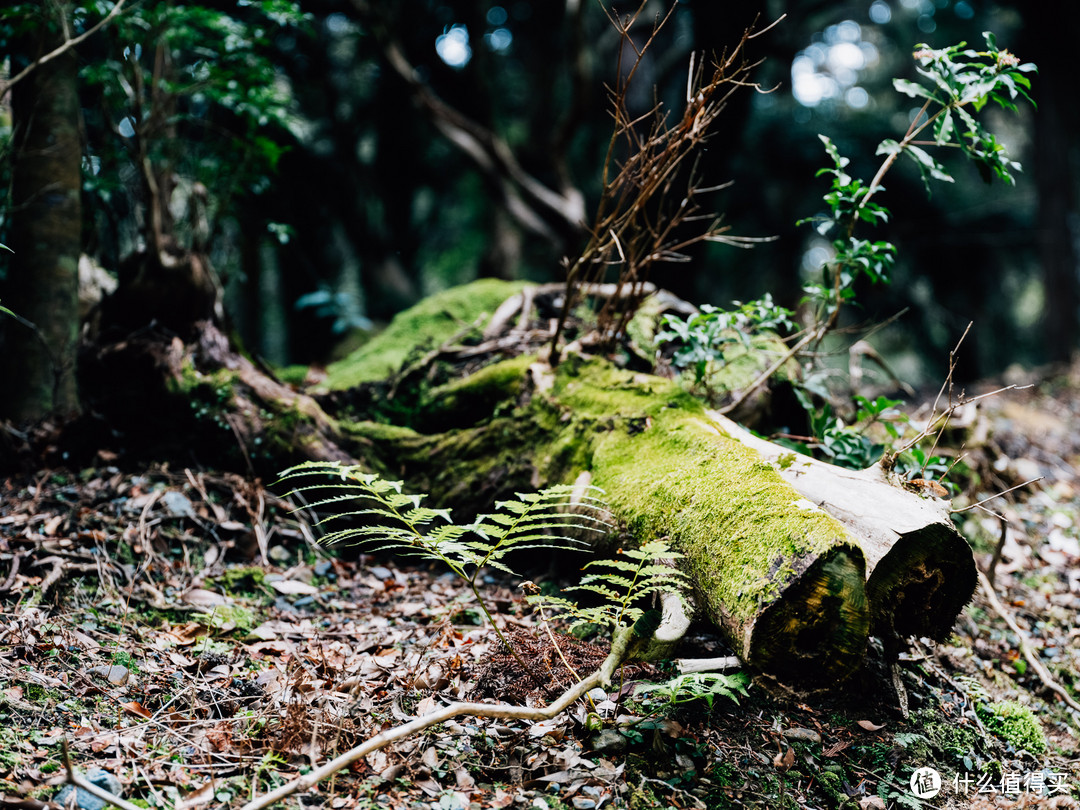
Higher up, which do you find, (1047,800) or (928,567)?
(928,567)

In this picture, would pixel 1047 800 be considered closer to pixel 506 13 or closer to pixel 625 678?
pixel 625 678

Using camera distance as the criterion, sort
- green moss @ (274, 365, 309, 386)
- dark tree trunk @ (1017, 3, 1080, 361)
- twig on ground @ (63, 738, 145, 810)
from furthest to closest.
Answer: dark tree trunk @ (1017, 3, 1080, 361) < green moss @ (274, 365, 309, 386) < twig on ground @ (63, 738, 145, 810)

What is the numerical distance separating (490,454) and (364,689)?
5.34 ft

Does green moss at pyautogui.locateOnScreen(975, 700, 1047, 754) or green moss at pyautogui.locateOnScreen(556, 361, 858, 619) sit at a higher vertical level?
green moss at pyautogui.locateOnScreen(556, 361, 858, 619)

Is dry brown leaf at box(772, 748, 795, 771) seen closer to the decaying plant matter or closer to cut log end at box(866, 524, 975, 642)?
cut log end at box(866, 524, 975, 642)

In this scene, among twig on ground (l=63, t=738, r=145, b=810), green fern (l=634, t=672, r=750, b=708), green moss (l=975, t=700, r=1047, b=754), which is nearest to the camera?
twig on ground (l=63, t=738, r=145, b=810)

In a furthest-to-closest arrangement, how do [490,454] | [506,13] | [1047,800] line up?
[506,13] → [490,454] → [1047,800]

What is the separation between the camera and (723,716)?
7.56ft

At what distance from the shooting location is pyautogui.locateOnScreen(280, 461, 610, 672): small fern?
2.11 metres

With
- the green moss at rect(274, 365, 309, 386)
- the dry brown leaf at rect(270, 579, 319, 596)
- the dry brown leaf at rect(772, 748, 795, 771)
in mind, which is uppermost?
the green moss at rect(274, 365, 309, 386)

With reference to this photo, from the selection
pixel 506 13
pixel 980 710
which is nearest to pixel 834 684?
pixel 980 710

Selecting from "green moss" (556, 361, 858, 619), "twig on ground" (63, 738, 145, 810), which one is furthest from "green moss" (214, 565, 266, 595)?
"green moss" (556, 361, 858, 619)

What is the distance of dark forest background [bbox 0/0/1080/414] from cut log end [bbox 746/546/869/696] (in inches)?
176

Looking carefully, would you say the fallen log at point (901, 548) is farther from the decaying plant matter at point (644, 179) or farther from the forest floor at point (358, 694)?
the decaying plant matter at point (644, 179)
